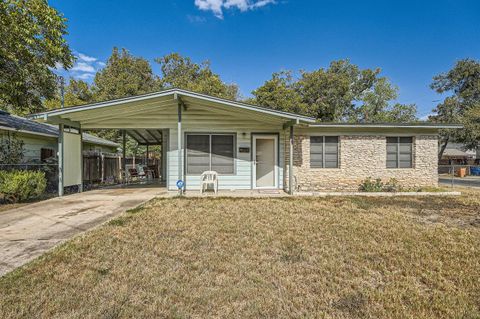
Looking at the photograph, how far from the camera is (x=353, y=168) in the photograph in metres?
9.69

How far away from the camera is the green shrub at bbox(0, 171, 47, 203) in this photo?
653cm

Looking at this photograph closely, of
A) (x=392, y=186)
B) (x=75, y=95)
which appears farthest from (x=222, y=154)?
(x=75, y=95)

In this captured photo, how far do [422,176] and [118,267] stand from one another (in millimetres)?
10865

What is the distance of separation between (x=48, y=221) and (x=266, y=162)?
6.68 m

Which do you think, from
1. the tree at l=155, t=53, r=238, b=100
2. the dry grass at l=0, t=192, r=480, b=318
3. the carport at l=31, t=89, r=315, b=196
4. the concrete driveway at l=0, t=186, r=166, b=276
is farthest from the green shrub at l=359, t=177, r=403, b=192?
the tree at l=155, t=53, r=238, b=100

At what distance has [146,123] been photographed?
9008 mm

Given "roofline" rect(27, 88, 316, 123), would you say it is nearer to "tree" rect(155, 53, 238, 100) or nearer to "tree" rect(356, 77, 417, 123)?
"tree" rect(155, 53, 238, 100)

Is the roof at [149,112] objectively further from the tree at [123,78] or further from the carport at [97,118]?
the tree at [123,78]

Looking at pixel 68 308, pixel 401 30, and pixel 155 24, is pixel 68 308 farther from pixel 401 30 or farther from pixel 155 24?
pixel 401 30

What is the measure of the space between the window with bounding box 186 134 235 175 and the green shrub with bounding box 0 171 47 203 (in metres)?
4.29

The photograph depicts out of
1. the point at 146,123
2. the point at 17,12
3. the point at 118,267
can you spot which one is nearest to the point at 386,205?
the point at 118,267

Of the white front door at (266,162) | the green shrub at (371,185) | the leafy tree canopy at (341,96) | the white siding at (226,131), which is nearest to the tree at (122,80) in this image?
the leafy tree canopy at (341,96)

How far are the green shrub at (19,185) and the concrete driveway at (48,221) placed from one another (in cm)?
48

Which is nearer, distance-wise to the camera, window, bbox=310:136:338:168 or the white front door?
the white front door
